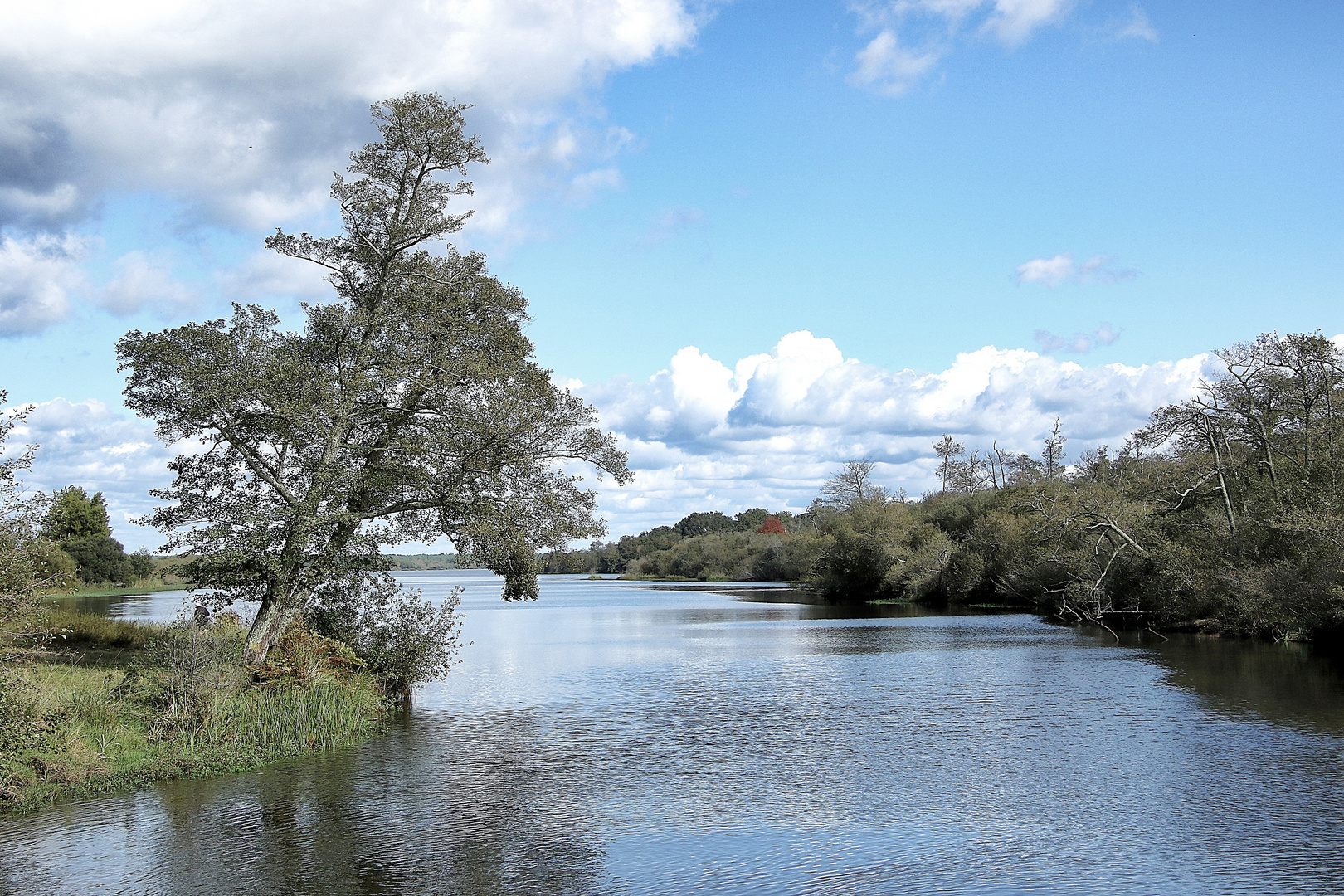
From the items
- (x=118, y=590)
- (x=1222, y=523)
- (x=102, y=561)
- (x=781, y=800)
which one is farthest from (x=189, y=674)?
(x=118, y=590)

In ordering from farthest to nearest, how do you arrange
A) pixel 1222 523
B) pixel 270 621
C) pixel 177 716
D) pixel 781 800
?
1. pixel 1222 523
2. pixel 270 621
3. pixel 177 716
4. pixel 781 800

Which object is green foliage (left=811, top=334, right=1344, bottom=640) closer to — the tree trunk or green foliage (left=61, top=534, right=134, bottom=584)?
the tree trunk

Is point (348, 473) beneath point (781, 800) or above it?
above

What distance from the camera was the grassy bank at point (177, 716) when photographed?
15.7 meters

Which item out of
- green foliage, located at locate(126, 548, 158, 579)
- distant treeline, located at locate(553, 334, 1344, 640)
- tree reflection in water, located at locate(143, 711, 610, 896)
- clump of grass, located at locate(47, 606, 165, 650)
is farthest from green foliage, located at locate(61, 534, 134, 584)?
tree reflection in water, located at locate(143, 711, 610, 896)

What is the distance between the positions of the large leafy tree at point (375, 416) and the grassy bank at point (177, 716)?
1982mm

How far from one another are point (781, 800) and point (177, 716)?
12.2 m

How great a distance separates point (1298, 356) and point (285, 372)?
4302 centimetres

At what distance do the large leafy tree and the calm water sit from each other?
5098 mm

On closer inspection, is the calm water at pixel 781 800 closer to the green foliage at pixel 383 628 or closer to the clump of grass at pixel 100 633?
the green foliage at pixel 383 628

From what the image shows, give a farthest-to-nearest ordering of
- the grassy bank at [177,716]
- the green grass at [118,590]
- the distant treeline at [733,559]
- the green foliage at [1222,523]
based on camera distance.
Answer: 1. the distant treeline at [733,559]
2. the green grass at [118,590]
3. the green foliage at [1222,523]
4. the grassy bank at [177,716]

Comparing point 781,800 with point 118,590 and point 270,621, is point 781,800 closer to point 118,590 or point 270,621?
point 270,621

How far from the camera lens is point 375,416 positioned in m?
24.6

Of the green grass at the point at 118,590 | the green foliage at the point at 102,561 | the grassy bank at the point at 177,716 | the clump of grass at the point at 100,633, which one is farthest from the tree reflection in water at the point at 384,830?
the green foliage at the point at 102,561
